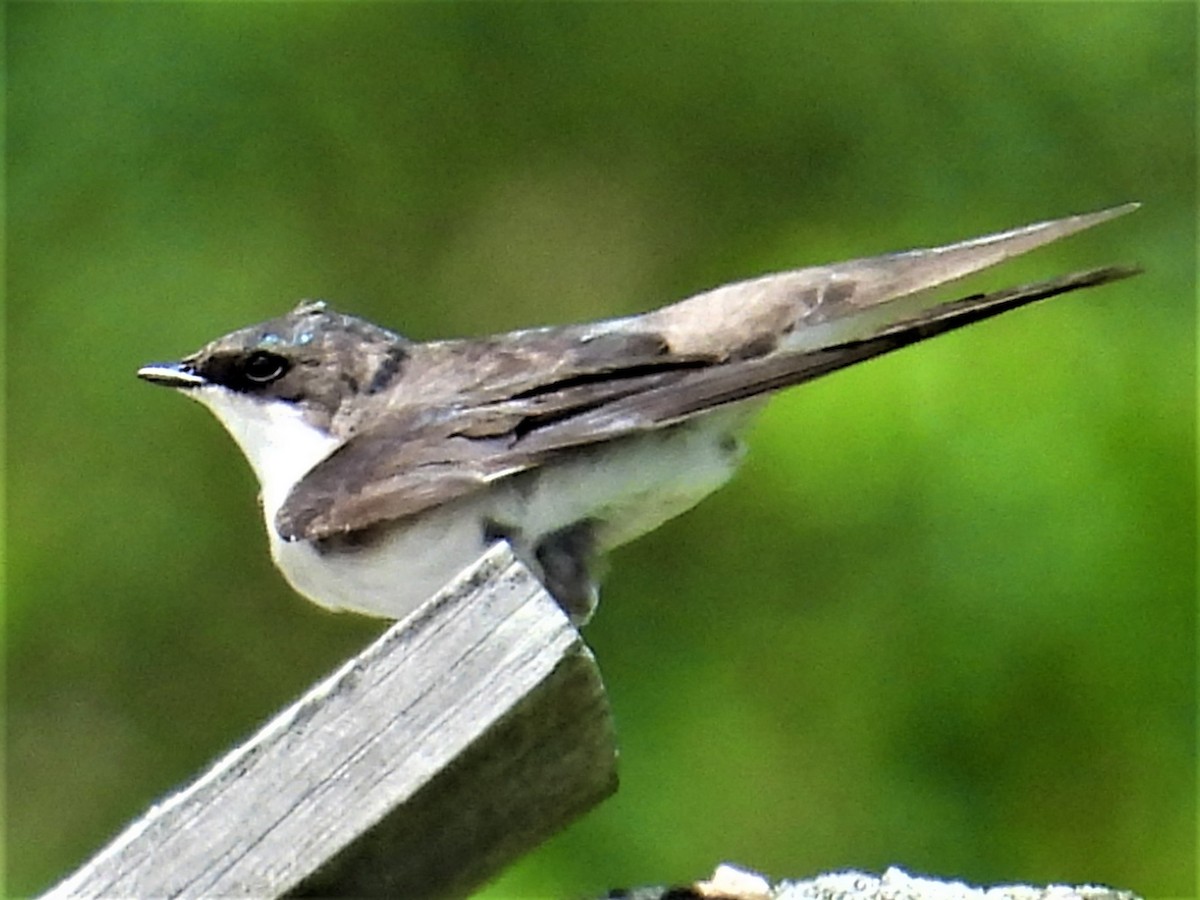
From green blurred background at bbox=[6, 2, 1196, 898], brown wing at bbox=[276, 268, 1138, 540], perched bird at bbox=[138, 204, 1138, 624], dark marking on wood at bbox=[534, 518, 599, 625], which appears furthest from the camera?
green blurred background at bbox=[6, 2, 1196, 898]

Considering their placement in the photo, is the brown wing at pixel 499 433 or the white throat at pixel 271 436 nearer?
the brown wing at pixel 499 433

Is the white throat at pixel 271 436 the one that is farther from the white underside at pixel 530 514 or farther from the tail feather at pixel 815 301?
the tail feather at pixel 815 301

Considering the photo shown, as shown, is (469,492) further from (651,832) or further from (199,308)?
(199,308)

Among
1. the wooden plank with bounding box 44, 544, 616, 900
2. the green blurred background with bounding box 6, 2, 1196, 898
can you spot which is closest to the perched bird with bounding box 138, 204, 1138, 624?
the wooden plank with bounding box 44, 544, 616, 900

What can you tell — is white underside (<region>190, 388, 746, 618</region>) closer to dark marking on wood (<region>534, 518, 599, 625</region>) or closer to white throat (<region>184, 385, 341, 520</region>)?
dark marking on wood (<region>534, 518, 599, 625</region>)

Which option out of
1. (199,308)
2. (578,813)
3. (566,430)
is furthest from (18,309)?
(578,813)

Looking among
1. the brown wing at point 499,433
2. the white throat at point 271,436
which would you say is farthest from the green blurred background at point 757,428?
the brown wing at point 499,433
